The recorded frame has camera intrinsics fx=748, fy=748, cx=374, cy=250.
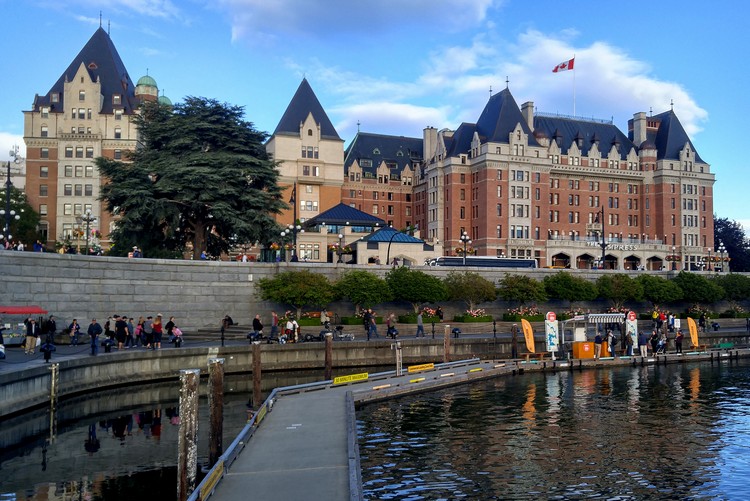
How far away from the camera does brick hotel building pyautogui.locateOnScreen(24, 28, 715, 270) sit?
103 m

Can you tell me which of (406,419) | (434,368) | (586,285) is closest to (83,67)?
(586,285)

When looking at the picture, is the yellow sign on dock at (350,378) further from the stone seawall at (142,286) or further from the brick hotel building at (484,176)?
the brick hotel building at (484,176)

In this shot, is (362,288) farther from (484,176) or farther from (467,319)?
(484,176)

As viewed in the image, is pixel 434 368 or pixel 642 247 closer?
pixel 434 368

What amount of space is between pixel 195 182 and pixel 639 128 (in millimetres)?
85209

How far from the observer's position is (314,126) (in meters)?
103

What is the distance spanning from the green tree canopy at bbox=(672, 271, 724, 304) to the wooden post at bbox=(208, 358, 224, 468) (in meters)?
59.9

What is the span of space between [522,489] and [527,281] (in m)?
45.3

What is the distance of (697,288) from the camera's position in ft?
232

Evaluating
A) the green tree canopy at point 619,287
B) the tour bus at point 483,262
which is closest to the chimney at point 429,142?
the tour bus at point 483,262

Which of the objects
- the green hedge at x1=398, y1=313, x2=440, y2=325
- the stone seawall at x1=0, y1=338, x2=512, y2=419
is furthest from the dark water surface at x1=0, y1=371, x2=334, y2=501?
the green hedge at x1=398, y1=313, x2=440, y2=325

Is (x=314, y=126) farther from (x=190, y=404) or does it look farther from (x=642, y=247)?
(x=190, y=404)

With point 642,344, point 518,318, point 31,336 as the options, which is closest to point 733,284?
point 518,318

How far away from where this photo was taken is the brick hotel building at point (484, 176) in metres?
103
